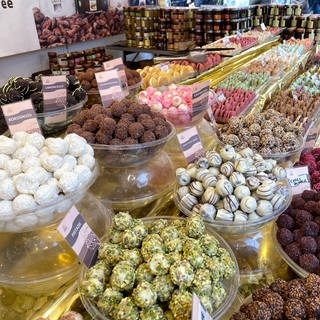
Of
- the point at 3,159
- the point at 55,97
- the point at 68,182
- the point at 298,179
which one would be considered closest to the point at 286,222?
the point at 298,179

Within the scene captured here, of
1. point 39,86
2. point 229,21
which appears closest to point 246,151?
point 39,86

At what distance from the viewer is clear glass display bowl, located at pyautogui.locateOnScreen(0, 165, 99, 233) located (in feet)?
3.18

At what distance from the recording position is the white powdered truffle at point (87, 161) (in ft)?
3.73

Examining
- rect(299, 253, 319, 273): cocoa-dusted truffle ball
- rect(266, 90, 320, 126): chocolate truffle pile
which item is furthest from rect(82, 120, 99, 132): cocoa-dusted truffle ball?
rect(266, 90, 320, 126): chocolate truffle pile

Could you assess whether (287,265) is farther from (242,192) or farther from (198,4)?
(198,4)

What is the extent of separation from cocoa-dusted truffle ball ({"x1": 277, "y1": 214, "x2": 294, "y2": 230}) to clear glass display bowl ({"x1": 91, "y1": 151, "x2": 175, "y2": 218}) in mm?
445

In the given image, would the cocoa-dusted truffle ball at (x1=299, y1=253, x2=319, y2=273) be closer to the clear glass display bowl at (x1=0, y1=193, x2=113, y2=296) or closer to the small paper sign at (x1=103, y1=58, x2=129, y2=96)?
the clear glass display bowl at (x1=0, y1=193, x2=113, y2=296)

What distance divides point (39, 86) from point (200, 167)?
0.92 metres

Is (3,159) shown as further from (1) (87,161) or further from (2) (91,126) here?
(2) (91,126)

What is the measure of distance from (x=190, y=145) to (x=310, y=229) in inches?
19.7

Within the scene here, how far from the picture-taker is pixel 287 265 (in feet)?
3.77

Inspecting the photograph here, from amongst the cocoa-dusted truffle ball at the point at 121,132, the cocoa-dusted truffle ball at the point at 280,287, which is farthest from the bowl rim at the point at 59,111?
the cocoa-dusted truffle ball at the point at 280,287

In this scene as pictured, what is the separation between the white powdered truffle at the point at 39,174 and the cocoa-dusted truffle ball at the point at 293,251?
27.4 inches

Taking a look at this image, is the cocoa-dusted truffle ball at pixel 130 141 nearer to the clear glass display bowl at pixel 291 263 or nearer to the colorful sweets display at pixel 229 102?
the clear glass display bowl at pixel 291 263
